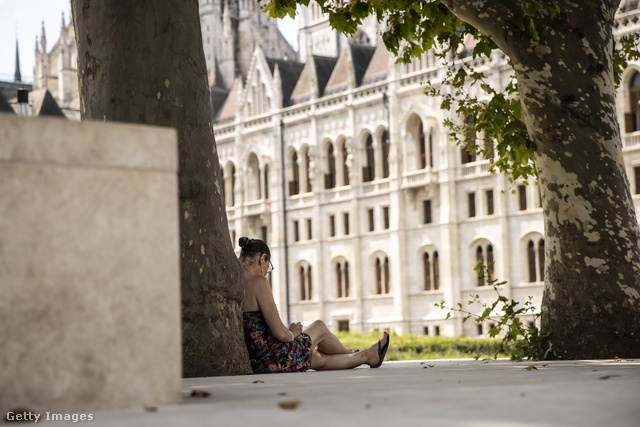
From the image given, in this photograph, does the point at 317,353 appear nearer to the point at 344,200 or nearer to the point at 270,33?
the point at 344,200

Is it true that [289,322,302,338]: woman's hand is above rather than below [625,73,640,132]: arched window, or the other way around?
below

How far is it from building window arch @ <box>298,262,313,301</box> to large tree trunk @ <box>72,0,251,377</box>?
4105 centimetres

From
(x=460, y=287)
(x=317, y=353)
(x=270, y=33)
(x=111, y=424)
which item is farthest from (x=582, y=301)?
(x=270, y=33)

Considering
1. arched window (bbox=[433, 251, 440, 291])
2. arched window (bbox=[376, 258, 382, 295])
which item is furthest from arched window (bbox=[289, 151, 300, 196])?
arched window (bbox=[433, 251, 440, 291])

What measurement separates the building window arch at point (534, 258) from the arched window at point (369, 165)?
9809mm

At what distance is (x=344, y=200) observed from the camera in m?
46.1

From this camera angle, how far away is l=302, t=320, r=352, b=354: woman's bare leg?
293 inches

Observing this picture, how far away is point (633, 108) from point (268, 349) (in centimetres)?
3173

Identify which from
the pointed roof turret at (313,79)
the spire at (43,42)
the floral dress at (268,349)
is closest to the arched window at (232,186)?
the pointed roof turret at (313,79)

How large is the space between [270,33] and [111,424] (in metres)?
65.8

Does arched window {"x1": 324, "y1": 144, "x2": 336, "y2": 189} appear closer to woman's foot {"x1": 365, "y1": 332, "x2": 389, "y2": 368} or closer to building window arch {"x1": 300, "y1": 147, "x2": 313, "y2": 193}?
building window arch {"x1": 300, "y1": 147, "x2": 313, "y2": 193}

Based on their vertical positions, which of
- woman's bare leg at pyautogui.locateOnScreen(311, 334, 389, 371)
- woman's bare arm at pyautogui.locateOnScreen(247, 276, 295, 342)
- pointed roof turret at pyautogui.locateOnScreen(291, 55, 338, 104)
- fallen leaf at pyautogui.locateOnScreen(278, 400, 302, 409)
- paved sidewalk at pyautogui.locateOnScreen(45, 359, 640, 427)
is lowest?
woman's bare leg at pyautogui.locateOnScreen(311, 334, 389, 371)

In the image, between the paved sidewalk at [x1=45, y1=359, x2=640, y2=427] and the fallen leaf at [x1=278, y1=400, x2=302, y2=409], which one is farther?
the fallen leaf at [x1=278, y1=400, x2=302, y2=409]

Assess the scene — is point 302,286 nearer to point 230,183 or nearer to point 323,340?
point 230,183
